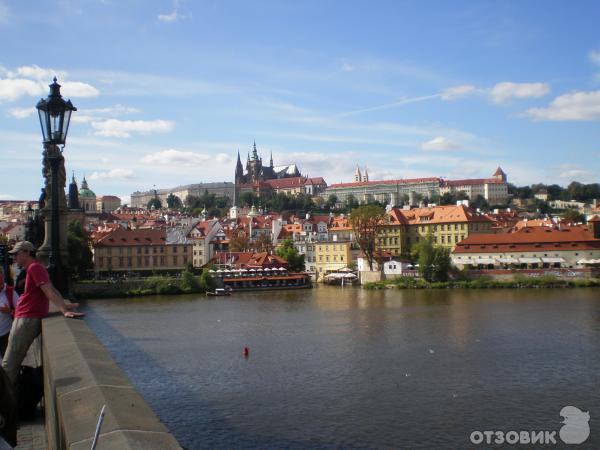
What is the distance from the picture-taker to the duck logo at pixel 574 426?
572 inches

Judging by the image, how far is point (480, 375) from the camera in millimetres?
20672

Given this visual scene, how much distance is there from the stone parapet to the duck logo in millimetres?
11988

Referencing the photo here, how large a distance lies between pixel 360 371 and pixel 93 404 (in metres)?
18.1

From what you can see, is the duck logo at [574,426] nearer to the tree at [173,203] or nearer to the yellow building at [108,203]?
the tree at [173,203]

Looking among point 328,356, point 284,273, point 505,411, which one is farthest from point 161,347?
point 284,273

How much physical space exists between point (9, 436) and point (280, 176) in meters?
193

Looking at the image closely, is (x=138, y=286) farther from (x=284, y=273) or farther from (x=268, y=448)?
(x=268, y=448)

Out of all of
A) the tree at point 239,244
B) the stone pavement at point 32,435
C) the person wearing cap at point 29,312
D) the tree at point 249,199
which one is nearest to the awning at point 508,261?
the tree at point 239,244

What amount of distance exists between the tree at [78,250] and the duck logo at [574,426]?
4276 cm

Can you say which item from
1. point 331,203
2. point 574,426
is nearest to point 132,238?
point 574,426

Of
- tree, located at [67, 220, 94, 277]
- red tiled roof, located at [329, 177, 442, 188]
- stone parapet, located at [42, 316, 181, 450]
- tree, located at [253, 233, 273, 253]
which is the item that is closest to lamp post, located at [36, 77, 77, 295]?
stone parapet, located at [42, 316, 181, 450]

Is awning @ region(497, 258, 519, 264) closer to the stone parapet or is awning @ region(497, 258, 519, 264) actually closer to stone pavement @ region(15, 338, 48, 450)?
stone pavement @ region(15, 338, 48, 450)

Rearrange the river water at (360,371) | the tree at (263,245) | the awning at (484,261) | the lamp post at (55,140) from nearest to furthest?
1. the lamp post at (55,140)
2. the river water at (360,371)
3. the awning at (484,261)
4. the tree at (263,245)

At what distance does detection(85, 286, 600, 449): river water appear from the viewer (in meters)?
15.4
